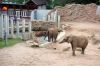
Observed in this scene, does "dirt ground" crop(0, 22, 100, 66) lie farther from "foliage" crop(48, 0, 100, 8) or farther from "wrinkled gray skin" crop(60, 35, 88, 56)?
"foliage" crop(48, 0, 100, 8)

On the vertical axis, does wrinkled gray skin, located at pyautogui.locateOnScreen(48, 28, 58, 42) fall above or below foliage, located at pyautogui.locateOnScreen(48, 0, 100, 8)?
below

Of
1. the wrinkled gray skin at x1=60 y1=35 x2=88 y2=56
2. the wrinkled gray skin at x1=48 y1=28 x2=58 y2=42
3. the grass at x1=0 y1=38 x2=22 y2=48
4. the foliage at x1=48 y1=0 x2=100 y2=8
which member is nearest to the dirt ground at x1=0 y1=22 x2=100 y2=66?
the wrinkled gray skin at x1=60 y1=35 x2=88 y2=56

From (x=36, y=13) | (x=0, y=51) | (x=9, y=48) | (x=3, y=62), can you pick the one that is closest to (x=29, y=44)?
(x=9, y=48)

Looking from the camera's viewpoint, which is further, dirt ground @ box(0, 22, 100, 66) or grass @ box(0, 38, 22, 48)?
grass @ box(0, 38, 22, 48)

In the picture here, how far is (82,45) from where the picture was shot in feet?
55.9

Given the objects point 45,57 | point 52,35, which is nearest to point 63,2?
point 52,35

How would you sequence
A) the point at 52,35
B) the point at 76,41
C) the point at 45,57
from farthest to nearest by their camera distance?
the point at 52,35
the point at 76,41
the point at 45,57

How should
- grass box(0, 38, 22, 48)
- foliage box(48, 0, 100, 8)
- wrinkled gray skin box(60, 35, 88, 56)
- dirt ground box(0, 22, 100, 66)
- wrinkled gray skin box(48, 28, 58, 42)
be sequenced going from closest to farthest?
dirt ground box(0, 22, 100, 66) < wrinkled gray skin box(60, 35, 88, 56) < grass box(0, 38, 22, 48) < wrinkled gray skin box(48, 28, 58, 42) < foliage box(48, 0, 100, 8)

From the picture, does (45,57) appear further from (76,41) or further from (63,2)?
(63,2)

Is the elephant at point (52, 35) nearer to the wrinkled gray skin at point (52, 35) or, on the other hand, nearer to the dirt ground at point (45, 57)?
the wrinkled gray skin at point (52, 35)

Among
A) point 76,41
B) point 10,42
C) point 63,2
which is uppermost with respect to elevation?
point 63,2

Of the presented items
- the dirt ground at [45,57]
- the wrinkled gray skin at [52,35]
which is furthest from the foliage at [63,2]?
the dirt ground at [45,57]

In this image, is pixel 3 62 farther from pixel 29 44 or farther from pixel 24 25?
pixel 24 25

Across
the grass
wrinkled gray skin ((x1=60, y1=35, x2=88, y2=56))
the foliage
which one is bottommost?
the grass
